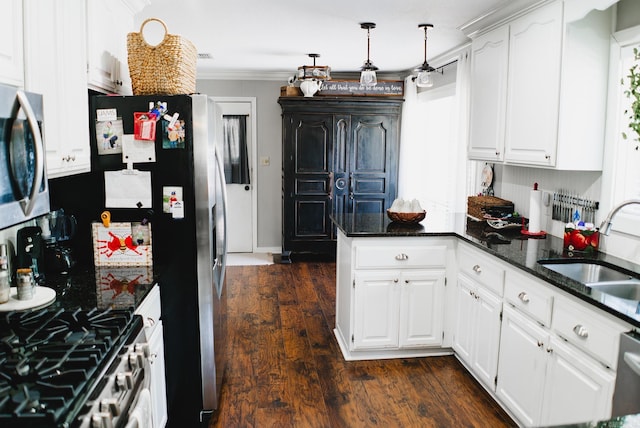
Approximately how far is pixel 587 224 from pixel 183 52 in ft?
7.64

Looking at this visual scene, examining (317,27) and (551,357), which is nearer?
(551,357)

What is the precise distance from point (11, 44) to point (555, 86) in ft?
8.34

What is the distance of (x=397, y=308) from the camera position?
136 inches

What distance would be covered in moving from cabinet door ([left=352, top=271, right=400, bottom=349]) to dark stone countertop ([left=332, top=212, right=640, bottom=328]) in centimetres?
Result: 31

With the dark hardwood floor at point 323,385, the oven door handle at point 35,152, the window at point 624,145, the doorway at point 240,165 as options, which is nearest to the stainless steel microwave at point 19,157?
the oven door handle at point 35,152

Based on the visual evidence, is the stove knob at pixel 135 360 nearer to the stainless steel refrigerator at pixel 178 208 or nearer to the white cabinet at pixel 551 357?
the stainless steel refrigerator at pixel 178 208

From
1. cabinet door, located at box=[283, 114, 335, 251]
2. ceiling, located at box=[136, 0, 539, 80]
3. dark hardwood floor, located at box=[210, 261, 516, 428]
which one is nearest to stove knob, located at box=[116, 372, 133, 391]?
dark hardwood floor, located at box=[210, 261, 516, 428]

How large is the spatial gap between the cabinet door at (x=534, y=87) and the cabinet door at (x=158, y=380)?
2233mm

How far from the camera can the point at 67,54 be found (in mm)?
2004

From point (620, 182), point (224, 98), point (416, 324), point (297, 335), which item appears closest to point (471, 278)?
point (416, 324)

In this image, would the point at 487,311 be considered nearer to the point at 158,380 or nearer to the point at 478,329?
the point at 478,329

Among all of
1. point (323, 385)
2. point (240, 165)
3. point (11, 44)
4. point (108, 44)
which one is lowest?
point (323, 385)

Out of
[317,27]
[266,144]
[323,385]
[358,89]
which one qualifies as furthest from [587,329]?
[266,144]

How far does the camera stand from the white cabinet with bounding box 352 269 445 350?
342cm
